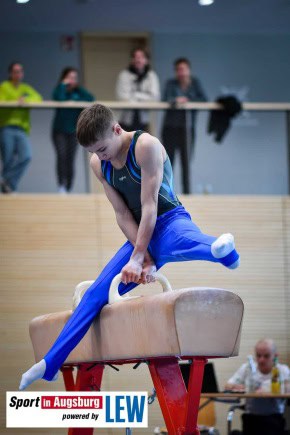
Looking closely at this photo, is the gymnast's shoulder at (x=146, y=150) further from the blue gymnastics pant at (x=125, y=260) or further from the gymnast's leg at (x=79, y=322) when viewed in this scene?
the gymnast's leg at (x=79, y=322)

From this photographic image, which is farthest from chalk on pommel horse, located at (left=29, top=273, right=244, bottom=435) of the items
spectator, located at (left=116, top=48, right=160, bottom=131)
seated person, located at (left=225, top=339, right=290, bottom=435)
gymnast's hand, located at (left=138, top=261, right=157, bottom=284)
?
spectator, located at (left=116, top=48, right=160, bottom=131)

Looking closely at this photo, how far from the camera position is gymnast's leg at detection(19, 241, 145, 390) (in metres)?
5.21

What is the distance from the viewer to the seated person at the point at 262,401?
7.95 metres

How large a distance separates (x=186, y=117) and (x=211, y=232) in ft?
4.45

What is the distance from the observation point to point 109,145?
5.04 meters

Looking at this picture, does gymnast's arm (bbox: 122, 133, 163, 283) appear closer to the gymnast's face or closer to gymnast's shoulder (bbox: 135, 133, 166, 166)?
gymnast's shoulder (bbox: 135, 133, 166, 166)

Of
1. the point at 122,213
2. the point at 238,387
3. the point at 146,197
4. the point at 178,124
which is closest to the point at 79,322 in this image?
the point at 122,213

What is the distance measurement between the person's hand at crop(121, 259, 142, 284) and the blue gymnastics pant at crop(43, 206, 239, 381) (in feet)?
0.58

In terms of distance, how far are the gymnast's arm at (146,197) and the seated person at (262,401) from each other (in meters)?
3.42

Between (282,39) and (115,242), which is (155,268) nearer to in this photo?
(115,242)

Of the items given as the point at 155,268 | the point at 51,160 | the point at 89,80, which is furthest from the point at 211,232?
the point at 155,268

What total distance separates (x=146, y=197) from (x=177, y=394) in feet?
3.71

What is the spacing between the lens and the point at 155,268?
17.0 feet

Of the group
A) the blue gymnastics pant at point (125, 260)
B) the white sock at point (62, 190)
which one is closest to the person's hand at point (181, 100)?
the white sock at point (62, 190)
